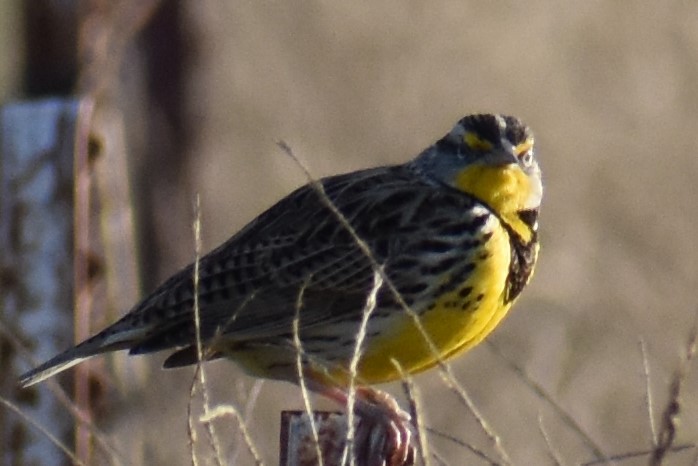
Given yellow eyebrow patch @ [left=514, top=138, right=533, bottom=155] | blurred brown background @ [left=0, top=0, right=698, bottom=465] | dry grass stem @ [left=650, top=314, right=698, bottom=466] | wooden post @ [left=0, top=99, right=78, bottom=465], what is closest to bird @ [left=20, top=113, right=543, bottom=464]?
yellow eyebrow patch @ [left=514, top=138, right=533, bottom=155]

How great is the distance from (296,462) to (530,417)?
4445 mm

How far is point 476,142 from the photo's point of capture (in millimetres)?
4508

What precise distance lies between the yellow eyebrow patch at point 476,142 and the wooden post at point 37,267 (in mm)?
1600

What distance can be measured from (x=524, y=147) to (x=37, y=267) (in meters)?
1.89

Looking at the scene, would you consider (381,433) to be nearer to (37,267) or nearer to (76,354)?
(76,354)

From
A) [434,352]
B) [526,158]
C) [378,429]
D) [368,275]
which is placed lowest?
[378,429]

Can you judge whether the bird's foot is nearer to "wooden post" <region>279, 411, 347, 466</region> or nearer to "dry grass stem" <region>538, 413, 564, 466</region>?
"wooden post" <region>279, 411, 347, 466</region>

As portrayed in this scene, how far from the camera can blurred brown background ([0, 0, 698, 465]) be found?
7168mm

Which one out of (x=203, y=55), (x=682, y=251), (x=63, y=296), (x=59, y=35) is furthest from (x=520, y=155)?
(x=682, y=251)

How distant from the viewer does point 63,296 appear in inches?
229

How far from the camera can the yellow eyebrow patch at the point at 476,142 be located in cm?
450

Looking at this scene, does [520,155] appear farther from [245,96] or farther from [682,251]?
[682,251]

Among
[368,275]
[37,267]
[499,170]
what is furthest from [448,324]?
[37,267]

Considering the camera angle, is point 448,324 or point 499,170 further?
point 499,170
